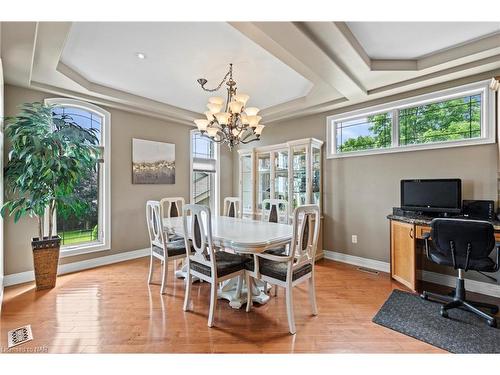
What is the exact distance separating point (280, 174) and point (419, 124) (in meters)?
2.19

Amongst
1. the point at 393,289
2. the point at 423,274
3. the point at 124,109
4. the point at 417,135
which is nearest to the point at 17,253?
the point at 124,109

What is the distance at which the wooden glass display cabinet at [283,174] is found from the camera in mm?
3936

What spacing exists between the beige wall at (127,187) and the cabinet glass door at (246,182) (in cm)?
115

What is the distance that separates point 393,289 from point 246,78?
3.26 m

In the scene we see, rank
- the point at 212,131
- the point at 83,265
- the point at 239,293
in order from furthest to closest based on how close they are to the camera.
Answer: the point at 83,265
the point at 212,131
the point at 239,293

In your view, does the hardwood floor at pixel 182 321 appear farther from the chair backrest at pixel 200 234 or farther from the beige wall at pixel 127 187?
the beige wall at pixel 127 187

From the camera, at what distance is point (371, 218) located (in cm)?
357

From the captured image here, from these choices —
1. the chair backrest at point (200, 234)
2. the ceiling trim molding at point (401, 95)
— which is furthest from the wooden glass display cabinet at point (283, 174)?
the chair backrest at point (200, 234)

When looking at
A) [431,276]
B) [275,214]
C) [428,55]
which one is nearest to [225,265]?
[275,214]

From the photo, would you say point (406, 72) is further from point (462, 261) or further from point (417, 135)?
point (462, 261)

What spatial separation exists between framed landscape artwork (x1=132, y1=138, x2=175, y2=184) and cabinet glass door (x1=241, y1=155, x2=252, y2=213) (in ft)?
4.60

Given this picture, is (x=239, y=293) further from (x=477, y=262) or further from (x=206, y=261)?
(x=477, y=262)

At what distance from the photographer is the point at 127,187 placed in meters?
4.03

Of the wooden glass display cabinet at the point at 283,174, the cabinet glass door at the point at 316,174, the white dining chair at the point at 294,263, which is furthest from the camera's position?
the cabinet glass door at the point at 316,174
